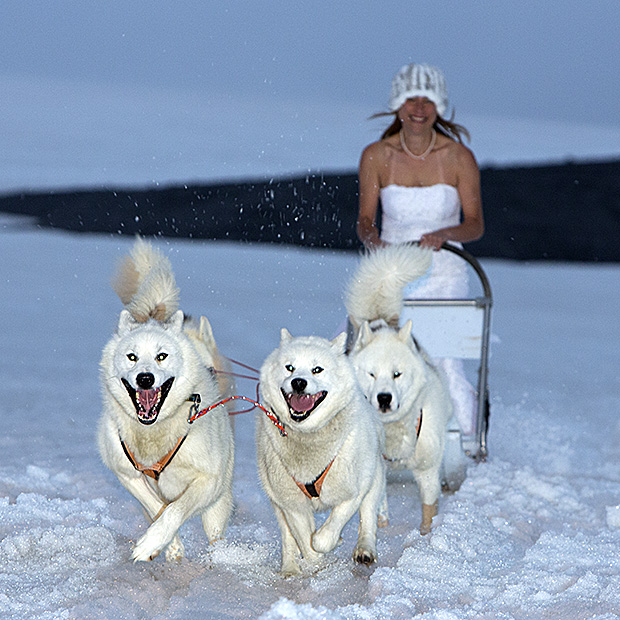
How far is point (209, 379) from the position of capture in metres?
3.39

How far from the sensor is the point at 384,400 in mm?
3652

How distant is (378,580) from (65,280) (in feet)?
31.9

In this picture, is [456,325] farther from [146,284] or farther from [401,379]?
[146,284]

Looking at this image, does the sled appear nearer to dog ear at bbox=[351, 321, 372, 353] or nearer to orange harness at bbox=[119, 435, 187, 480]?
dog ear at bbox=[351, 321, 372, 353]

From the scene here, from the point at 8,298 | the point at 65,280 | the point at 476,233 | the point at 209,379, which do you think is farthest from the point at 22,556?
the point at 65,280

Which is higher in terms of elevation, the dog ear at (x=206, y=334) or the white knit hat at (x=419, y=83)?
the white knit hat at (x=419, y=83)

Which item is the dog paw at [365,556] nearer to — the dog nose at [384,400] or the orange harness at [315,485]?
the orange harness at [315,485]

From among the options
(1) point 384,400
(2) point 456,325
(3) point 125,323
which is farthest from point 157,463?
(2) point 456,325

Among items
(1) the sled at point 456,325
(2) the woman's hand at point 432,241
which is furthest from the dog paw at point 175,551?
(2) the woman's hand at point 432,241

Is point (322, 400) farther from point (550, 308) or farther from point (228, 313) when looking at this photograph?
point (550, 308)

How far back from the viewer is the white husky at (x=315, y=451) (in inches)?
124

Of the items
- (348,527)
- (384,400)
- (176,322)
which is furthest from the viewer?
(348,527)

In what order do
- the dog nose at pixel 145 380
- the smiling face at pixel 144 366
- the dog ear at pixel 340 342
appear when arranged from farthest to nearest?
the dog ear at pixel 340 342
the smiling face at pixel 144 366
the dog nose at pixel 145 380

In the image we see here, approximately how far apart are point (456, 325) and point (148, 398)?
187 centimetres
